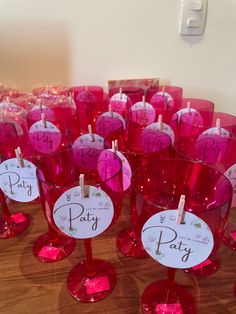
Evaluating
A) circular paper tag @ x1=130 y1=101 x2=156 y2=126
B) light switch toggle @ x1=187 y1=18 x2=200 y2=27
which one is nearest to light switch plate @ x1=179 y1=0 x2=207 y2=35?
light switch toggle @ x1=187 y1=18 x2=200 y2=27

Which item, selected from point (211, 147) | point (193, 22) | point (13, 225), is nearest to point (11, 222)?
point (13, 225)

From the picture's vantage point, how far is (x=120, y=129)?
716mm

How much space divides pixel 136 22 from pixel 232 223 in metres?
0.67

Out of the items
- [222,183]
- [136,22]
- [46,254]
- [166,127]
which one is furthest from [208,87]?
[46,254]

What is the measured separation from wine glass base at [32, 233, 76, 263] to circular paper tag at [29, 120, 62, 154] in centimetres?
20

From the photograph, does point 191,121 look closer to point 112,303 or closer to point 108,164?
point 108,164

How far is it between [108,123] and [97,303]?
413mm

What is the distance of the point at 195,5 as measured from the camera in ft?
3.04

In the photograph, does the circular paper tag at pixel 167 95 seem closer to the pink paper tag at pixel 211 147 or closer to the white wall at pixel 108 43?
the white wall at pixel 108 43

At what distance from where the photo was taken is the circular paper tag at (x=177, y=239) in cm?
40

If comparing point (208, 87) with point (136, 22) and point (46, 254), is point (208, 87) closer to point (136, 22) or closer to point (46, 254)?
point (136, 22)

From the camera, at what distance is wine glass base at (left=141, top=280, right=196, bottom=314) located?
51 cm

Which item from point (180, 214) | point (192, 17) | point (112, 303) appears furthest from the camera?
point (192, 17)

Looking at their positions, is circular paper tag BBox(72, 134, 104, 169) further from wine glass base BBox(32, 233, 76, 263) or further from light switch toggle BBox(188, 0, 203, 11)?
light switch toggle BBox(188, 0, 203, 11)
